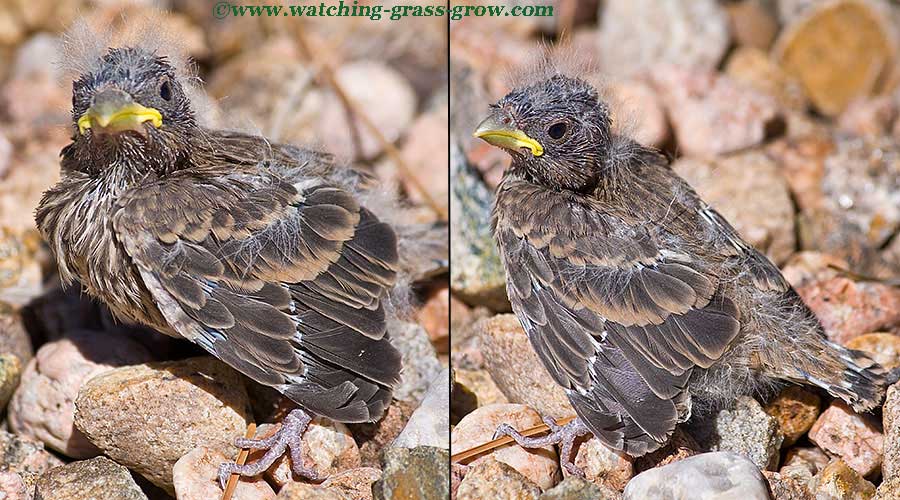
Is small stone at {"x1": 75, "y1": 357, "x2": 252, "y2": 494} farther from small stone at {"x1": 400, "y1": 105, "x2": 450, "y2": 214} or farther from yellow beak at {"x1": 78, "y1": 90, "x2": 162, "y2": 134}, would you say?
small stone at {"x1": 400, "y1": 105, "x2": 450, "y2": 214}

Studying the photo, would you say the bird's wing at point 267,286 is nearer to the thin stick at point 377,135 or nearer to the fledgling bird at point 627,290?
the fledgling bird at point 627,290

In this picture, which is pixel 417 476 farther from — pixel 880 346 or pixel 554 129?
pixel 880 346

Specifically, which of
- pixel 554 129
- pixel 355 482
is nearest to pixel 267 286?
pixel 355 482

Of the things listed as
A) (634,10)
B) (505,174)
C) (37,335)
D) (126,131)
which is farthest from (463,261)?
(634,10)

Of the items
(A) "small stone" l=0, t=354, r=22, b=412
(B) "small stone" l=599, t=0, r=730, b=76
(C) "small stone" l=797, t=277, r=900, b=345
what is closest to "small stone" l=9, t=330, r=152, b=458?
(A) "small stone" l=0, t=354, r=22, b=412

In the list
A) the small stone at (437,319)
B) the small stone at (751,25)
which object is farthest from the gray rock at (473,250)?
the small stone at (751,25)
